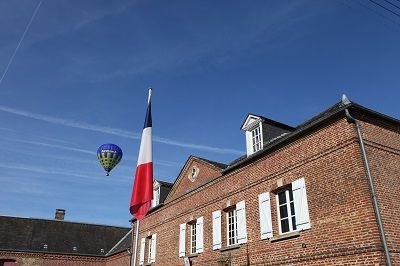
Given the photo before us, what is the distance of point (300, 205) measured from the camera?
10.7m

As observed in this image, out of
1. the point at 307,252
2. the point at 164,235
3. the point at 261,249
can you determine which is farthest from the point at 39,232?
the point at 307,252

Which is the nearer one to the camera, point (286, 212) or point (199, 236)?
point (286, 212)

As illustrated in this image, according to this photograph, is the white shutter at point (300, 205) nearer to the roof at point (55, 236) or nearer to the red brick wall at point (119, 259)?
the red brick wall at point (119, 259)

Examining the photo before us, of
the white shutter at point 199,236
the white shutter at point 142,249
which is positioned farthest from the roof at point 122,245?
the white shutter at point 199,236

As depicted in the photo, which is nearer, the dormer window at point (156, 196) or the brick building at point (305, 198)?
the brick building at point (305, 198)

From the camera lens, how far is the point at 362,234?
29.1ft

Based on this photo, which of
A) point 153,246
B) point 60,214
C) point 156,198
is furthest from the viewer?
point 60,214

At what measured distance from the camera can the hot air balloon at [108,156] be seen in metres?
18.4

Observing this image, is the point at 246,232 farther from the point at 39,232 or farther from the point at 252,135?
the point at 39,232

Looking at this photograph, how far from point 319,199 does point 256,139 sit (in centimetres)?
427

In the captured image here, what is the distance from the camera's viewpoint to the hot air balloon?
60.4ft

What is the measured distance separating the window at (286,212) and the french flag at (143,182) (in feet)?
13.6

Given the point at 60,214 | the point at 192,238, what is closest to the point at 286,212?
the point at 192,238

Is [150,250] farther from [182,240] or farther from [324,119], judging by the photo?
[324,119]
